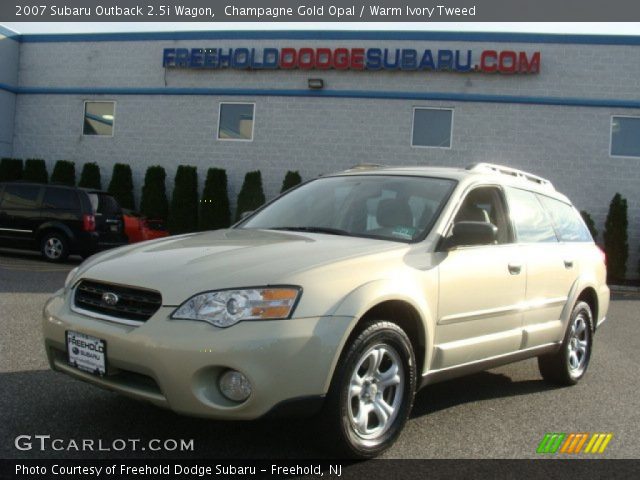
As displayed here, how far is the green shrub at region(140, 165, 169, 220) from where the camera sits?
777 inches

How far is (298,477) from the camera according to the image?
11.7 feet

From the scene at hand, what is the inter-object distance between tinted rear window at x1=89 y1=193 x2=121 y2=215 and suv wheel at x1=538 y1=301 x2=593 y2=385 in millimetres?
10660

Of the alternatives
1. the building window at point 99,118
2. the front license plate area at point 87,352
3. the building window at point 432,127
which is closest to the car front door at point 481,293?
the front license plate area at point 87,352

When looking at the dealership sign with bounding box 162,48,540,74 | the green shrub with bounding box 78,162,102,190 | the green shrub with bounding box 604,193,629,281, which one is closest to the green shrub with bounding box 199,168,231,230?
the dealership sign with bounding box 162,48,540,74

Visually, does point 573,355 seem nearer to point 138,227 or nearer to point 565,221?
point 565,221

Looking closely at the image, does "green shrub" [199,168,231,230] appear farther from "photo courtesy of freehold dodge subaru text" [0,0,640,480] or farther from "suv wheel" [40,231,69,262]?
"photo courtesy of freehold dodge subaru text" [0,0,640,480]

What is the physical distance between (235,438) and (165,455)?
47 cm

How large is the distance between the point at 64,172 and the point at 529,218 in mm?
17414

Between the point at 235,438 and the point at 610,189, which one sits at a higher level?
the point at 610,189

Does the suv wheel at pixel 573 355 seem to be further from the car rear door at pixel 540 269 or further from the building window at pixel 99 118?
the building window at pixel 99 118

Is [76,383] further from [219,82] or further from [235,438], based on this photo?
[219,82]

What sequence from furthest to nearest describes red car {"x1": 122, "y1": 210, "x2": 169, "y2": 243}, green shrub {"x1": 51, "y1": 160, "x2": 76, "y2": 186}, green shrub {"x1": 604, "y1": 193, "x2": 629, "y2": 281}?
green shrub {"x1": 51, "y1": 160, "x2": 76, "y2": 186} < green shrub {"x1": 604, "y1": 193, "x2": 629, "y2": 281} < red car {"x1": 122, "y1": 210, "x2": 169, "y2": 243}

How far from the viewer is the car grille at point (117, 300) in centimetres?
362

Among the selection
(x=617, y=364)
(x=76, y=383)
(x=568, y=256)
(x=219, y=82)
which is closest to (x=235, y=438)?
(x=76, y=383)
